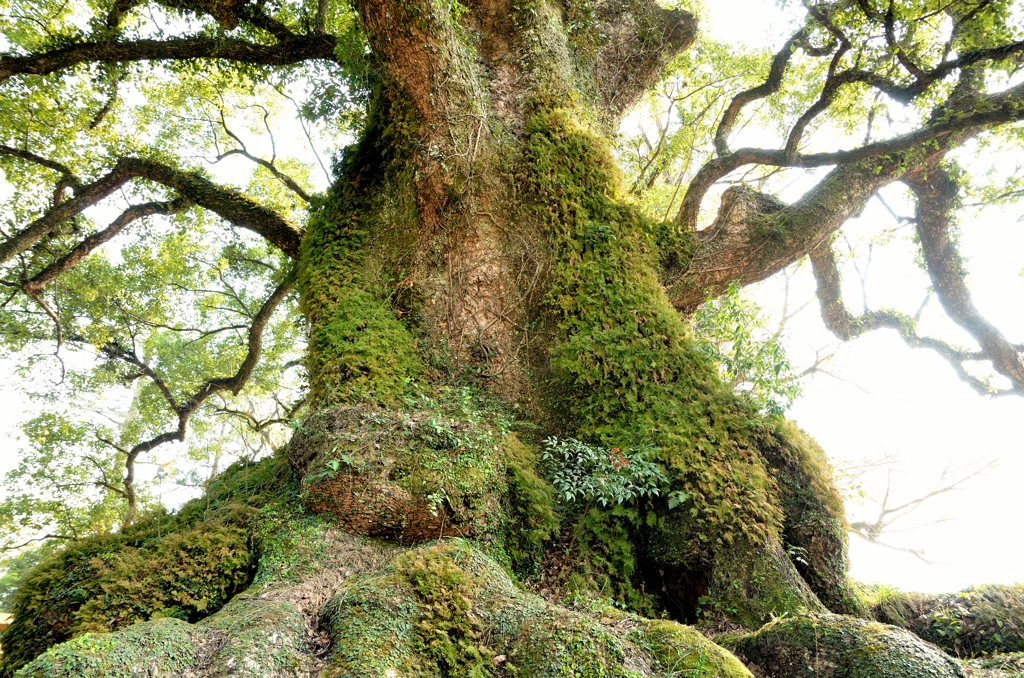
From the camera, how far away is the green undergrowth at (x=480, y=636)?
9.77 ft

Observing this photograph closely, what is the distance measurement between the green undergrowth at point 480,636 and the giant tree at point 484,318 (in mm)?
20

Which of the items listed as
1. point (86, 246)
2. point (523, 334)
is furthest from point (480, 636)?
point (86, 246)

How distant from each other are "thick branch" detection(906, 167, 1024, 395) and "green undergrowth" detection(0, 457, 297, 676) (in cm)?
885

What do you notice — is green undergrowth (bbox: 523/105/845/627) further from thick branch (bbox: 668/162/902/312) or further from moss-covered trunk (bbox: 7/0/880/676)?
thick branch (bbox: 668/162/902/312)

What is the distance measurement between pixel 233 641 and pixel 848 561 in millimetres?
4306

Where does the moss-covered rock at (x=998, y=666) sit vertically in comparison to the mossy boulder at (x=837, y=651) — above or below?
above

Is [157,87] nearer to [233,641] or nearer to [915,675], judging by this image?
[233,641]

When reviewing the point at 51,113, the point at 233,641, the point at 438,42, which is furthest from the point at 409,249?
the point at 51,113

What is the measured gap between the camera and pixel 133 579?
3756 mm

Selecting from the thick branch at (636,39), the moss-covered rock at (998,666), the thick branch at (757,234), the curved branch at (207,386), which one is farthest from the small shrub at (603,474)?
the curved branch at (207,386)

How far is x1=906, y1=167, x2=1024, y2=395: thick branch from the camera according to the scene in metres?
7.92

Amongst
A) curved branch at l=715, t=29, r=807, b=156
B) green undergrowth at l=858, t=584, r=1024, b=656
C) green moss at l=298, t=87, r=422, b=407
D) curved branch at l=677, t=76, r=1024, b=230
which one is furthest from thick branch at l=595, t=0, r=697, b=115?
green undergrowth at l=858, t=584, r=1024, b=656

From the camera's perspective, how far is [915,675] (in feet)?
9.41

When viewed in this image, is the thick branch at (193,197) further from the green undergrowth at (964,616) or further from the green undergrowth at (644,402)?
the green undergrowth at (964,616)
